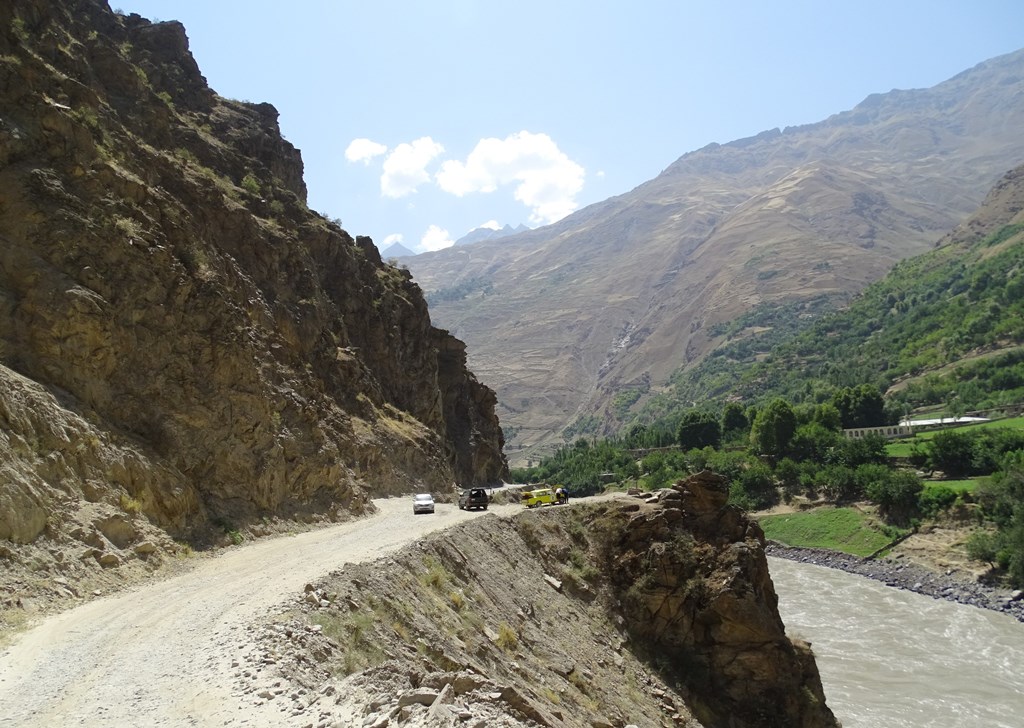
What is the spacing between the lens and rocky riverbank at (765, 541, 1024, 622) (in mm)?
48656

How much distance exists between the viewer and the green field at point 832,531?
65562 millimetres

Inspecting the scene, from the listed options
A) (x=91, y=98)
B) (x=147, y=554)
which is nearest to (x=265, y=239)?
(x=91, y=98)

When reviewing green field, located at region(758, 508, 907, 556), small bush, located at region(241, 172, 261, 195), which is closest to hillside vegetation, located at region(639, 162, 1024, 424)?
green field, located at region(758, 508, 907, 556)

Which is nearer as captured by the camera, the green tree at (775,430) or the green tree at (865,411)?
the green tree at (775,430)

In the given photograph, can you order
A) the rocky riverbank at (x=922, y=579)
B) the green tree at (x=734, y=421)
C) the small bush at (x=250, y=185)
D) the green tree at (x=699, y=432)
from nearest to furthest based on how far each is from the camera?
the small bush at (x=250, y=185) < the rocky riverbank at (x=922, y=579) < the green tree at (x=699, y=432) < the green tree at (x=734, y=421)

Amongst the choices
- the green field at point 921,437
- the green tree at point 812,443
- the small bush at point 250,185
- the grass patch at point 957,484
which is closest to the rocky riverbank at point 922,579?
the grass patch at point 957,484

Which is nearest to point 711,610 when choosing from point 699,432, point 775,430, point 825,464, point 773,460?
point 825,464

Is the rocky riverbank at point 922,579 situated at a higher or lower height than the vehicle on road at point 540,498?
lower

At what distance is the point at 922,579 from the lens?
55.5 m

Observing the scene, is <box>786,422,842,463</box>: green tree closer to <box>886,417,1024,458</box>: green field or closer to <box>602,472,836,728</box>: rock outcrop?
<box>886,417,1024,458</box>: green field

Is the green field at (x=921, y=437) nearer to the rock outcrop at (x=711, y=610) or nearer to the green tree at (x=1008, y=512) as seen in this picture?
the green tree at (x=1008, y=512)

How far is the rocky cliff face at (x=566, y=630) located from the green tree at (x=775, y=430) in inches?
2862

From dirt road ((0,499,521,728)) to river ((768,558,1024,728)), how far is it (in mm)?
26538

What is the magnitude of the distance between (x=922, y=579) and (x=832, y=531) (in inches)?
602
